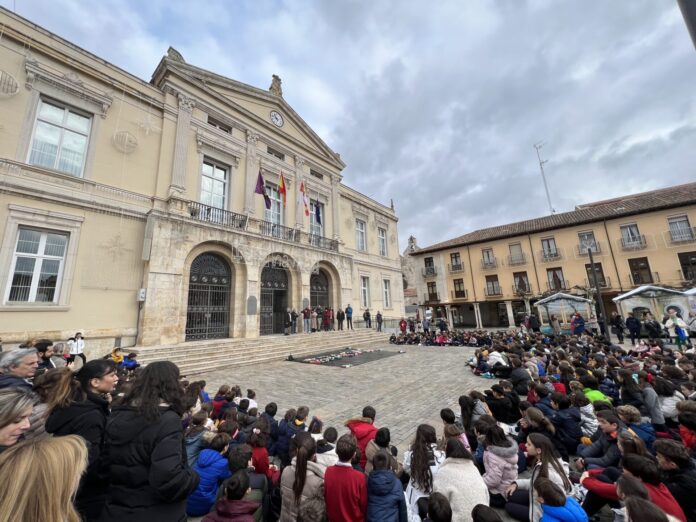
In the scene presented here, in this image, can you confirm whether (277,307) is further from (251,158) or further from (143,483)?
(143,483)

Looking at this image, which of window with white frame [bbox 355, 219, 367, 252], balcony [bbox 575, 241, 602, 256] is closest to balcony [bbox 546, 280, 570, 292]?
balcony [bbox 575, 241, 602, 256]

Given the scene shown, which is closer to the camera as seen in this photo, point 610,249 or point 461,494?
point 461,494

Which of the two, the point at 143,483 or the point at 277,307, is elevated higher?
the point at 277,307

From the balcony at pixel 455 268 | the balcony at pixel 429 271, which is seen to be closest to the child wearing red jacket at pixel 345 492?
the balcony at pixel 455 268

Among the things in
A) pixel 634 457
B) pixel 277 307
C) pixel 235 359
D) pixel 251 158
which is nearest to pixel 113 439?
pixel 634 457

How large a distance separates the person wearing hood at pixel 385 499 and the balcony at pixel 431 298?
1135 inches

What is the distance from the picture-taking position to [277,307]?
51.4ft

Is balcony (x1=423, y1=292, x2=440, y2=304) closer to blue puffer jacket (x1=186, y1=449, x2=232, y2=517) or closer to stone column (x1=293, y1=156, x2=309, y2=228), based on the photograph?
stone column (x1=293, y1=156, x2=309, y2=228)

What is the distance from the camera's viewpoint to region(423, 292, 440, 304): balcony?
29897 mm

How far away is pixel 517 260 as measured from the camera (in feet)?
85.3

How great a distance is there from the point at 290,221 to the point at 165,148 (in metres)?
6.83

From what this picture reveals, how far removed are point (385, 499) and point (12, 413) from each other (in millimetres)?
2462

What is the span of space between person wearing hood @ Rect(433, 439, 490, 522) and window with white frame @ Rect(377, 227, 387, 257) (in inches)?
843

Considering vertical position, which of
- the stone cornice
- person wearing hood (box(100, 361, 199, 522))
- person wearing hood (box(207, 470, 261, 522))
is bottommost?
person wearing hood (box(207, 470, 261, 522))
